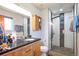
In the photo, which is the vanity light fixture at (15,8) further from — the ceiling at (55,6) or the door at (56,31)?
the door at (56,31)

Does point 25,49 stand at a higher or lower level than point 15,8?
lower

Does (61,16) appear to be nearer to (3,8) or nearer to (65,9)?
(65,9)

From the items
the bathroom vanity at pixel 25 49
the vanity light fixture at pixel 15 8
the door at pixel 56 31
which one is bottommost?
the bathroom vanity at pixel 25 49

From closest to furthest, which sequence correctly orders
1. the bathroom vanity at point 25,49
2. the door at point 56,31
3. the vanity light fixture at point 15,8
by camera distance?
the bathroom vanity at point 25,49 → the vanity light fixture at point 15,8 → the door at point 56,31

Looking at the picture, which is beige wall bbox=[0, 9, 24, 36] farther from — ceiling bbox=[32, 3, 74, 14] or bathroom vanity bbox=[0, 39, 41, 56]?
ceiling bbox=[32, 3, 74, 14]

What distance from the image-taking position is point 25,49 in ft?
6.03

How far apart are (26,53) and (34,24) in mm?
572

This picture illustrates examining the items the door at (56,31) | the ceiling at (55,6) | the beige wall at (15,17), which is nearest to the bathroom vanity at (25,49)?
the beige wall at (15,17)

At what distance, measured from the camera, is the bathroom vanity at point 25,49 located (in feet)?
4.98

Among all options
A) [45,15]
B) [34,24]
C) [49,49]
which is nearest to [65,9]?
[45,15]

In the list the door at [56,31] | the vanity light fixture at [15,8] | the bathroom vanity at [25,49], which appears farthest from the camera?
the door at [56,31]

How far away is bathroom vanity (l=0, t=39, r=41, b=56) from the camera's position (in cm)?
152

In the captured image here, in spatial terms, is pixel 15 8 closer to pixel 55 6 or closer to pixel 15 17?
pixel 15 17

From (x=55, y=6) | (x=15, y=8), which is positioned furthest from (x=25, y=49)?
(x=55, y=6)
